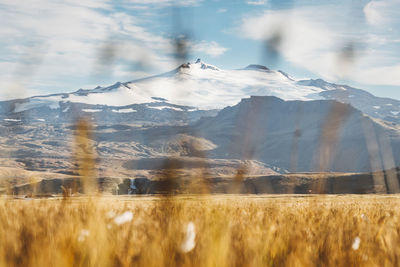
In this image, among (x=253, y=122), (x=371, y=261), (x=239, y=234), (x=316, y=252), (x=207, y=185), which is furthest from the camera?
(x=207, y=185)

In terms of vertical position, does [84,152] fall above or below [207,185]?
above

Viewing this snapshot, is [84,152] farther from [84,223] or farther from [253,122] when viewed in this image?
[253,122]

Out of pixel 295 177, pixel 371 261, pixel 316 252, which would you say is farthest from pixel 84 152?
pixel 295 177

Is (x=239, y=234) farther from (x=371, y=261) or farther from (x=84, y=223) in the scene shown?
(x=84, y=223)

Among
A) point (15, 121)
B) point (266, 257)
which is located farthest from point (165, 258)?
point (15, 121)

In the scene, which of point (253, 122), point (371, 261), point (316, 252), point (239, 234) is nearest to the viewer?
point (371, 261)

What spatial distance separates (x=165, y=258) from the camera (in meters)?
1.95

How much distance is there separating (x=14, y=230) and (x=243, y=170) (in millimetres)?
1789

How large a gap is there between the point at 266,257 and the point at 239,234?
366 mm

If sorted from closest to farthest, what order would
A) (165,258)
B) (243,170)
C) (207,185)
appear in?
(165,258) → (243,170) → (207,185)

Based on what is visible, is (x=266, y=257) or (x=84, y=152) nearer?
(x=266, y=257)

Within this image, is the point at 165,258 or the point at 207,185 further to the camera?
the point at 207,185

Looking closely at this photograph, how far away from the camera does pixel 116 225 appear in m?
2.74

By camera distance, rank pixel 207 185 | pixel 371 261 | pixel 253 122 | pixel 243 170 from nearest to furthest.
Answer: pixel 371 261 < pixel 253 122 < pixel 243 170 < pixel 207 185
